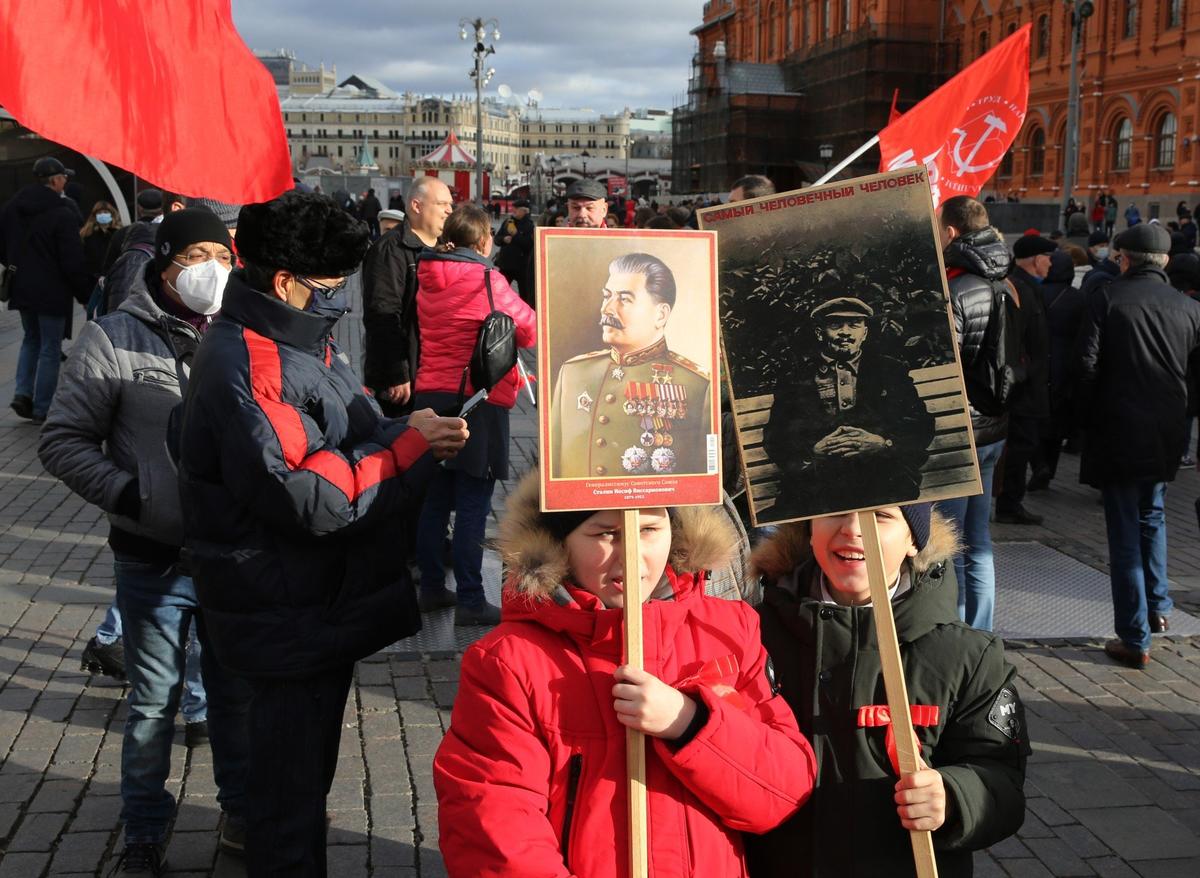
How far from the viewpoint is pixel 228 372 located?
9.61 feet

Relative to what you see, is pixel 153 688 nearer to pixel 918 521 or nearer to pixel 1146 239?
pixel 918 521

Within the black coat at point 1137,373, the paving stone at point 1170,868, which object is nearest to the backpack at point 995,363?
the black coat at point 1137,373

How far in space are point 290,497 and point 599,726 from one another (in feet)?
3.07

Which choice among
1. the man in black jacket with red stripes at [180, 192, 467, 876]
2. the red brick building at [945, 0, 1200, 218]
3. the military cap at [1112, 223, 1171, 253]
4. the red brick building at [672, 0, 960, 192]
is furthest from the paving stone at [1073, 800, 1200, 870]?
the red brick building at [672, 0, 960, 192]

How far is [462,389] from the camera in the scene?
579 centimetres

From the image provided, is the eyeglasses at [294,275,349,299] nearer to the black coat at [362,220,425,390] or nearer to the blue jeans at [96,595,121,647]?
the blue jeans at [96,595,121,647]

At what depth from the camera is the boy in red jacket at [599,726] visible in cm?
232

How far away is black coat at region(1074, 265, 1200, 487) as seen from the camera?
19.1ft

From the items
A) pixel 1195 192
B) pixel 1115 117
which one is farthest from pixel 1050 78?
pixel 1195 192

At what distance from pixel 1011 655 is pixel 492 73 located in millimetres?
36693

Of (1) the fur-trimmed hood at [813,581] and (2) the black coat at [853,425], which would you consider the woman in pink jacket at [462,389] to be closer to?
(1) the fur-trimmed hood at [813,581]

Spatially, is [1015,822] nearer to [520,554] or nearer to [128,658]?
[520,554]

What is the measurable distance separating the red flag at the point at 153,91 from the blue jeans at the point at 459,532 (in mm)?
3708

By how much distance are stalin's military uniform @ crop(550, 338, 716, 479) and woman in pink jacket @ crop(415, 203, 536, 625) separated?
3344mm
